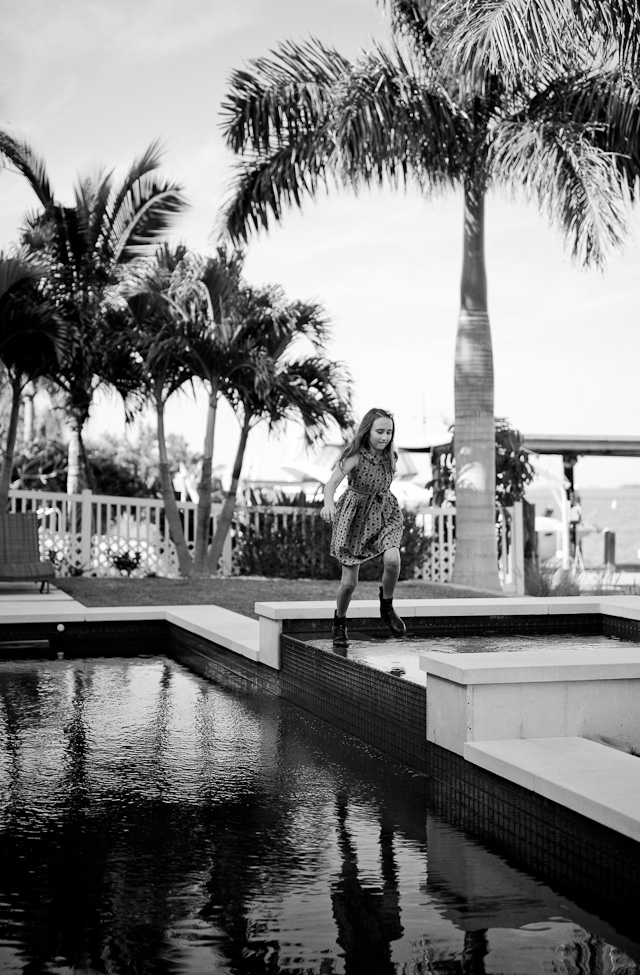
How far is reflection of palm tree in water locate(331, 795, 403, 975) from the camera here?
102 inches

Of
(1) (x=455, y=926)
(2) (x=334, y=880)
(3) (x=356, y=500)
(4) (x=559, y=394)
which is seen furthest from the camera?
(4) (x=559, y=394)

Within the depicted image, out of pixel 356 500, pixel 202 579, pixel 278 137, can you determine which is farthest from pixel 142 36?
pixel 356 500

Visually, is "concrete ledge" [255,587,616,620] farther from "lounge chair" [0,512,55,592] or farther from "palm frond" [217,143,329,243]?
"palm frond" [217,143,329,243]

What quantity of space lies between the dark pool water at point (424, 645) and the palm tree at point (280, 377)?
6928mm

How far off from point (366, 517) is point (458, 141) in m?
8.21

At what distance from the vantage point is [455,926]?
2.79 m

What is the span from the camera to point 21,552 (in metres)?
11.7

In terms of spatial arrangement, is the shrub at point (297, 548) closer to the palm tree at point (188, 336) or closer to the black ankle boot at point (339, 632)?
the palm tree at point (188, 336)

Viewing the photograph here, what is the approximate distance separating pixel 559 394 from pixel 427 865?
41.3m

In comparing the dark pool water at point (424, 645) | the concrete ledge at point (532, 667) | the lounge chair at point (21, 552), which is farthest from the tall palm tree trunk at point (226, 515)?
the concrete ledge at point (532, 667)

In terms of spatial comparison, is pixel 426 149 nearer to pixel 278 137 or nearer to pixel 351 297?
pixel 278 137

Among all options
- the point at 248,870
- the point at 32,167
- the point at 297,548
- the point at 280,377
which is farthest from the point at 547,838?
the point at 32,167

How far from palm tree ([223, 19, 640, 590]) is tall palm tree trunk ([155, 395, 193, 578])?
314 centimetres

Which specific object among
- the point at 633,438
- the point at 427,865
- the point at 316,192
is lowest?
the point at 427,865
